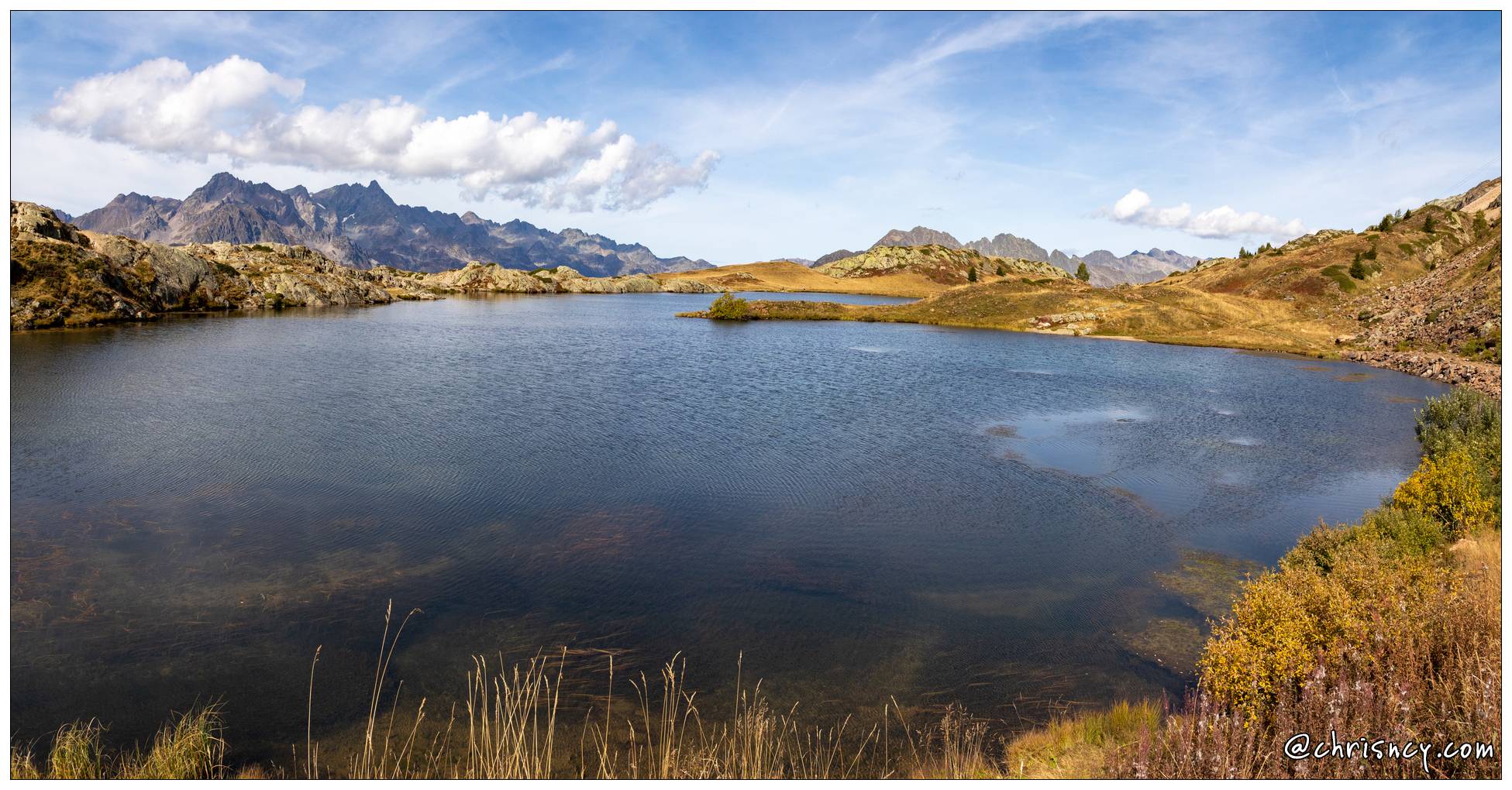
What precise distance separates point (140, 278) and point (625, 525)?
9012cm

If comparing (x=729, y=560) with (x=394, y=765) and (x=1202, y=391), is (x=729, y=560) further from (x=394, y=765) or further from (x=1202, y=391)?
(x=1202, y=391)

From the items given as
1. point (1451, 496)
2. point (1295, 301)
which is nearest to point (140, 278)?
A: point (1451, 496)

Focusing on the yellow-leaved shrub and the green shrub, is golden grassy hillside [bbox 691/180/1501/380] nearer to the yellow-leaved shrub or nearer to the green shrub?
the green shrub

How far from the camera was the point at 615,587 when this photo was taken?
17.4m

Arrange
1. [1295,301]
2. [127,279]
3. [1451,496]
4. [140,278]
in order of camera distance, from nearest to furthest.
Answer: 1. [1451,496]
2. [127,279]
3. [140,278]
4. [1295,301]

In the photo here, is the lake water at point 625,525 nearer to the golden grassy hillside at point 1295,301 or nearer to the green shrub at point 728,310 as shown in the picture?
the golden grassy hillside at point 1295,301

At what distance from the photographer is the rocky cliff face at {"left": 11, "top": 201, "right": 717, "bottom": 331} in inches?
2566

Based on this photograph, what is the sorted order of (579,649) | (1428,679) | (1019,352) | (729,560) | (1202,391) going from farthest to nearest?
(1019,352), (1202,391), (729,560), (579,649), (1428,679)

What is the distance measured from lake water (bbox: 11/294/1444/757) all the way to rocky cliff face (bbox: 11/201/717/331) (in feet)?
80.8

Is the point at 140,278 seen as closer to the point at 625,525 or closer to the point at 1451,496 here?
the point at 625,525

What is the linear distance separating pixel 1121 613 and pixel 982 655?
4345mm

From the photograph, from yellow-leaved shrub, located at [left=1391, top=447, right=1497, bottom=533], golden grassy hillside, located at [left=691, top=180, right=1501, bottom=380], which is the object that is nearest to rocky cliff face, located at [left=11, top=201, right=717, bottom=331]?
golden grassy hillside, located at [left=691, top=180, right=1501, bottom=380]

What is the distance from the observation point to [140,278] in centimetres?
8131

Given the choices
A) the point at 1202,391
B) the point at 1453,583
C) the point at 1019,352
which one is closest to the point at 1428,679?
the point at 1453,583
